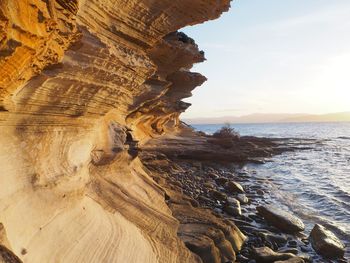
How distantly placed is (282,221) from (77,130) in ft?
21.2

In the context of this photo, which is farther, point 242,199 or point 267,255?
point 242,199

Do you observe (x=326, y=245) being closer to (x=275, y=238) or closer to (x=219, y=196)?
(x=275, y=238)

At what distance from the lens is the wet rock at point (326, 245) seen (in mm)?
7961

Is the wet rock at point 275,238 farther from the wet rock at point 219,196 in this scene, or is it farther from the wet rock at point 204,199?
the wet rock at point 219,196

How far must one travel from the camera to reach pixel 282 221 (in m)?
9.59

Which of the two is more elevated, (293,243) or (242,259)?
(242,259)

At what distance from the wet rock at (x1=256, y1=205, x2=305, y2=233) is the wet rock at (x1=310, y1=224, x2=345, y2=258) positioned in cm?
66

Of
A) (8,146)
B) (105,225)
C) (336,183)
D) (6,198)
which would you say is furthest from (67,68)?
(336,183)

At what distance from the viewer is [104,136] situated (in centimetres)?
716

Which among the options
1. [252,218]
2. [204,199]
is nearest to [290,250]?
[252,218]

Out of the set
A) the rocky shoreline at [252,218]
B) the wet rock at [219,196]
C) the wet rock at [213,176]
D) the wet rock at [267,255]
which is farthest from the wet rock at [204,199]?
the wet rock at [213,176]

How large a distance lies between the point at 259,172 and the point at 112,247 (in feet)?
54.3

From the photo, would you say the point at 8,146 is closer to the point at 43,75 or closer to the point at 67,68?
the point at 43,75

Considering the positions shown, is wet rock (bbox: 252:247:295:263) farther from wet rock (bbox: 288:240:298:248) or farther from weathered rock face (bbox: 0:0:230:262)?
weathered rock face (bbox: 0:0:230:262)
